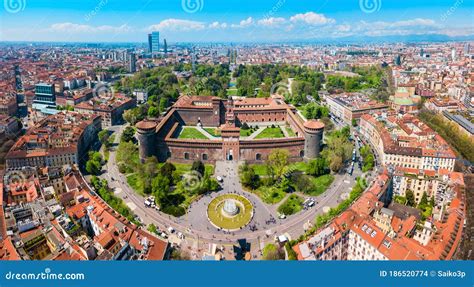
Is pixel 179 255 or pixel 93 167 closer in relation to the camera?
pixel 179 255

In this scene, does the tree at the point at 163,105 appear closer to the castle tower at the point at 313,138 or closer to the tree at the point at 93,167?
the tree at the point at 93,167

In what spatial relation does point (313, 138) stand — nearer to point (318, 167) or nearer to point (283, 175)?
point (318, 167)

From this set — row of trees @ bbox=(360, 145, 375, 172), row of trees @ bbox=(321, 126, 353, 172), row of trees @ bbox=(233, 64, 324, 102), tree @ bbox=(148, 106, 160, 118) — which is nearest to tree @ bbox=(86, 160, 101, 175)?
tree @ bbox=(148, 106, 160, 118)

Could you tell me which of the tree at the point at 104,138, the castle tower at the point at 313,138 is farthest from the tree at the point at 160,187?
the castle tower at the point at 313,138

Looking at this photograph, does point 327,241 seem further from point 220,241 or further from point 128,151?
point 128,151

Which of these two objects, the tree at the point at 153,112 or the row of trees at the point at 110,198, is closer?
the row of trees at the point at 110,198

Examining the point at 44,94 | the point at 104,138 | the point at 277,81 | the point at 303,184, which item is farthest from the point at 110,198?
the point at 277,81
